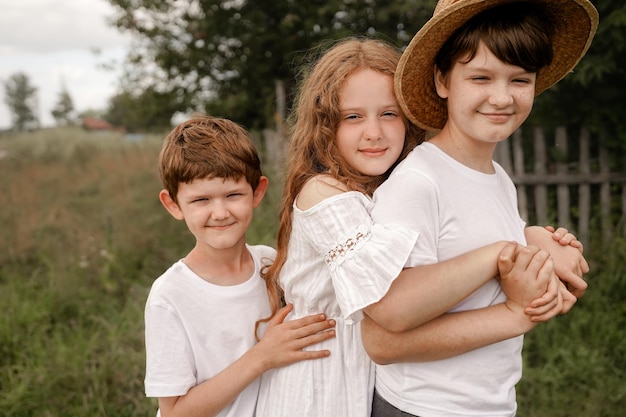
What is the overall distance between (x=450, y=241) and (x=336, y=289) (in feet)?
1.07

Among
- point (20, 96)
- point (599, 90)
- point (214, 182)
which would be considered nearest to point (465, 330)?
point (214, 182)

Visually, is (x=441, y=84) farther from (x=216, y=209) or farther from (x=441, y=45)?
(x=216, y=209)

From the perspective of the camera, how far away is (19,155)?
12844 mm

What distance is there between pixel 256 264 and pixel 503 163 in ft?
13.8

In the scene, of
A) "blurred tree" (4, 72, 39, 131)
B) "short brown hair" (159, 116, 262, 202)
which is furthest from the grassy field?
"blurred tree" (4, 72, 39, 131)

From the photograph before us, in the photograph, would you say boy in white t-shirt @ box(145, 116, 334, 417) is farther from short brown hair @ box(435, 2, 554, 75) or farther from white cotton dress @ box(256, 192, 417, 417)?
short brown hair @ box(435, 2, 554, 75)

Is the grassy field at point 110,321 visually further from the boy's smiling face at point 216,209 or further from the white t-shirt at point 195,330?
the boy's smiling face at point 216,209

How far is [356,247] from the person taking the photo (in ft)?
4.70

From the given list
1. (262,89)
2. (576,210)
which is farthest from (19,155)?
(576,210)

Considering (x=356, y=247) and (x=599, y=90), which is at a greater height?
(x=599, y=90)

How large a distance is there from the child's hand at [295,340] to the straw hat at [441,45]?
0.69 meters

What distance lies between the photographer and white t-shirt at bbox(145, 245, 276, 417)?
174cm

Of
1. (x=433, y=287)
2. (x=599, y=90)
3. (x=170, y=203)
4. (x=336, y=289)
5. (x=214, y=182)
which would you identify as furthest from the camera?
(x=599, y=90)

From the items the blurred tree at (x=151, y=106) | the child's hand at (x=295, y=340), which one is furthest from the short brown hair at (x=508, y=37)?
the blurred tree at (x=151, y=106)
